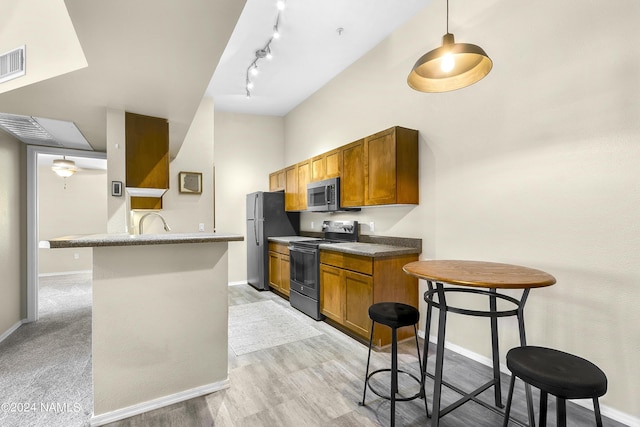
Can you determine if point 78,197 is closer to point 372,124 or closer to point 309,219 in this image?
point 309,219

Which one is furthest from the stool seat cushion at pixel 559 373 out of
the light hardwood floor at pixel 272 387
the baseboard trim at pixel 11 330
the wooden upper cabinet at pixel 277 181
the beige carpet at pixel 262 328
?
the baseboard trim at pixel 11 330

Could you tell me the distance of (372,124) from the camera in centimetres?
371

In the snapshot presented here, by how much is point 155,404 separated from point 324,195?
279 cm

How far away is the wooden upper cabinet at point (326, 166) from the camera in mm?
3828

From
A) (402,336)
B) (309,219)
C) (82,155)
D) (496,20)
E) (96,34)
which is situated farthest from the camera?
(309,219)

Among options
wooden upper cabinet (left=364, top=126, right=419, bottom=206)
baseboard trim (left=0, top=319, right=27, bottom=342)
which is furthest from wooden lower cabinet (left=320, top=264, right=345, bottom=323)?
baseboard trim (left=0, top=319, right=27, bottom=342)

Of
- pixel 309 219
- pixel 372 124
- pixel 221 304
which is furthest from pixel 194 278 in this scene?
pixel 309 219

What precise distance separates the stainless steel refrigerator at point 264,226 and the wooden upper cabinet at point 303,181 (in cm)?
60

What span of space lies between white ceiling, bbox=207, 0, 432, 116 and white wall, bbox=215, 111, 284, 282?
72cm

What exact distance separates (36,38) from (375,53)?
3198mm

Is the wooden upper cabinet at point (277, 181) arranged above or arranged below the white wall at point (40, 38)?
below

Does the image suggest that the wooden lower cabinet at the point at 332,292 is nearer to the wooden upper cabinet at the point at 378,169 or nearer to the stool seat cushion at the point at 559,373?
the wooden upper cabinet at the point at 378,169

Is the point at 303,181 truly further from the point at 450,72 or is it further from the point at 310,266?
the point at 450,72

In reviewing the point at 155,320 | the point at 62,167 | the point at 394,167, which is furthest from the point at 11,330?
the point at 394,167
